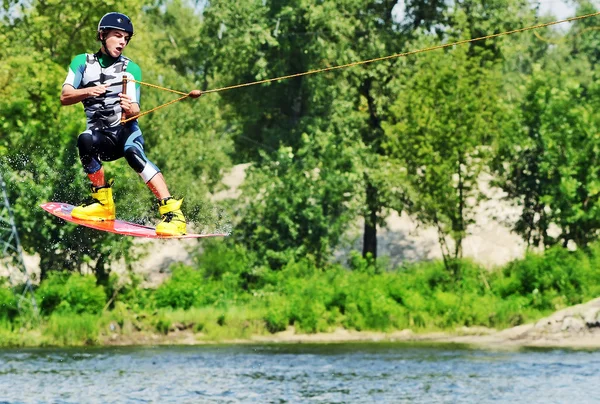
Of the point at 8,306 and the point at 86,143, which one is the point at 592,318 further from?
the point at 86,143

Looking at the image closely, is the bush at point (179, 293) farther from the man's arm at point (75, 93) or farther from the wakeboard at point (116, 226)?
the man's arm at point (75, 93)

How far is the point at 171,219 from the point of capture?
13172 mm

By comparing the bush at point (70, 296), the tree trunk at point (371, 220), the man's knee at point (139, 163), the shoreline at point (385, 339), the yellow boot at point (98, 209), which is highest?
the tree trunk at point (371, 220)

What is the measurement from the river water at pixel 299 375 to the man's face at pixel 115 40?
1210cm

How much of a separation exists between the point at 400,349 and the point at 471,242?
427 inches

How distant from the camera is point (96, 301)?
1359 inches

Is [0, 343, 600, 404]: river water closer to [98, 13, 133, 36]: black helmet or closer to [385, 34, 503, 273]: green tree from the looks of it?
[385, 34, 503, 273]: green tree

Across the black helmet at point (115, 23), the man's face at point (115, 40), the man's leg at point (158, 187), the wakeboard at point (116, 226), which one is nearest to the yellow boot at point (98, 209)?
the wakeboard at point (116, 226)

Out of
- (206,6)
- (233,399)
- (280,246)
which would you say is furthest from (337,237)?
(233,399)

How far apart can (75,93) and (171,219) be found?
168cm

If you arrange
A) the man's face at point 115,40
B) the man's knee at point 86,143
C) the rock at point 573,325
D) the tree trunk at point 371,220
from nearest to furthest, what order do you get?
the man's face at point 115,40
the man's knee at point 86,143
the rock at point 573,325
the tree trunk at point 371,220

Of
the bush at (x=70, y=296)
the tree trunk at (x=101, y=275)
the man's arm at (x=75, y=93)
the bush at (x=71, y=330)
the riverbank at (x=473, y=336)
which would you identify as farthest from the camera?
the tree trunk at (x=101, y=275)

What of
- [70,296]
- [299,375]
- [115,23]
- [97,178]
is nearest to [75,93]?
[115,23]

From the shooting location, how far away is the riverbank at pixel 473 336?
32.9 metres
